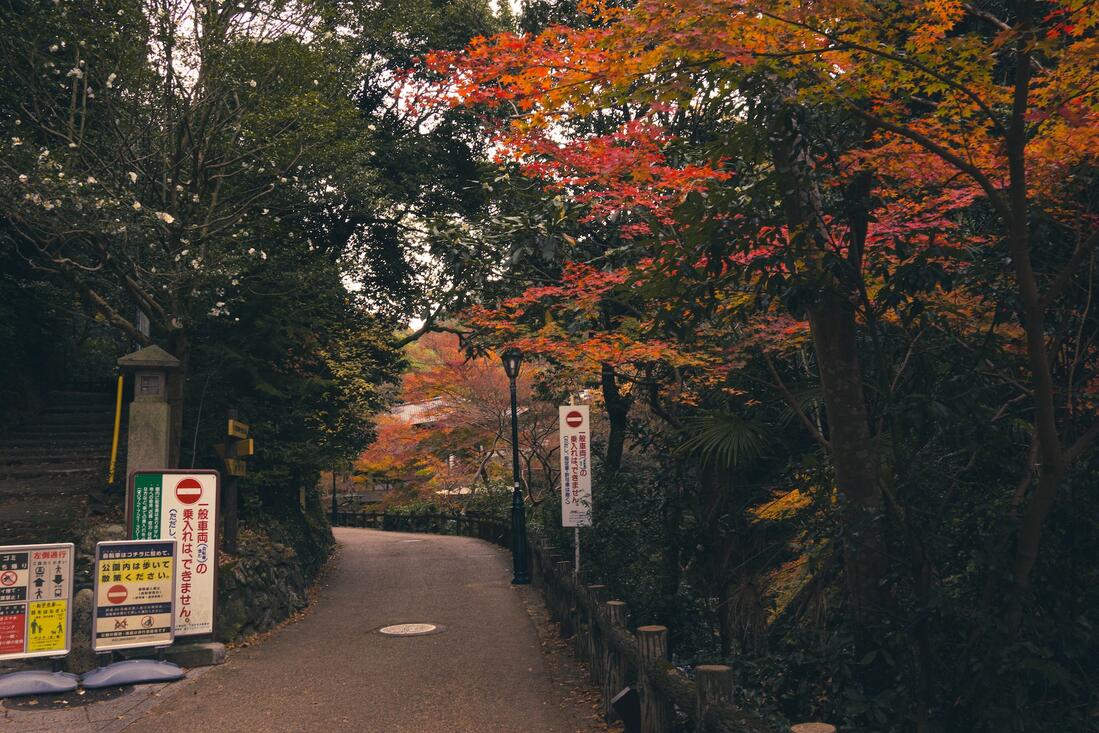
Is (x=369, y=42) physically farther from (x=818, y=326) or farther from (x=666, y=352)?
(x=818, y=326)

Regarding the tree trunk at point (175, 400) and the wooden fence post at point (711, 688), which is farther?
the tree trunk at point (175, 400)

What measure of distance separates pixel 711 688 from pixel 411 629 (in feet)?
25.9

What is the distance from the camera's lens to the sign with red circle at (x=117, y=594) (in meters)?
8.49

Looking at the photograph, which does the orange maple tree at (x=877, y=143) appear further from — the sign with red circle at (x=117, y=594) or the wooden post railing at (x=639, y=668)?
the sign with red circle at (x=117, y=594)

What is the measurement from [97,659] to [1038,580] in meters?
9.31

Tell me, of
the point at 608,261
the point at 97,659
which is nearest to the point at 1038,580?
the point at 608,261

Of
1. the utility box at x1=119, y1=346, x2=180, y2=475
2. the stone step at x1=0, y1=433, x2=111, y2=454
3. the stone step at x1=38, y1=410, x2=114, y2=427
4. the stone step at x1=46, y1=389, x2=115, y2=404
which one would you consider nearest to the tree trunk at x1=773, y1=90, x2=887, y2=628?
the utility box at x1=119, y1=346, x2=180, y2=475

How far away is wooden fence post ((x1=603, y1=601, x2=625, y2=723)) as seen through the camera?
7.21 m

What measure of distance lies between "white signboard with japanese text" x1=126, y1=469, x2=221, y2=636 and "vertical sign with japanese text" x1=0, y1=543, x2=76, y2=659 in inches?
35.6

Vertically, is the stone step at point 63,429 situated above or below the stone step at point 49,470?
above

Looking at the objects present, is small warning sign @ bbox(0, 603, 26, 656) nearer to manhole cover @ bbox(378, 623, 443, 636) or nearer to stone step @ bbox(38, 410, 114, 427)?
manhole cover @ bbox(378, 623, 443, 636)

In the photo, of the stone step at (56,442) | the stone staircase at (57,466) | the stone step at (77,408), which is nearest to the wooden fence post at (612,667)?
the stone staircase at (57,466)

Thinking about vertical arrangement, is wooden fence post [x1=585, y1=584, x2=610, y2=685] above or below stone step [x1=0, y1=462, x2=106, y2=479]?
below

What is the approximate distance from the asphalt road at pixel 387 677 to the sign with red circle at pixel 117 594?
1183mm
